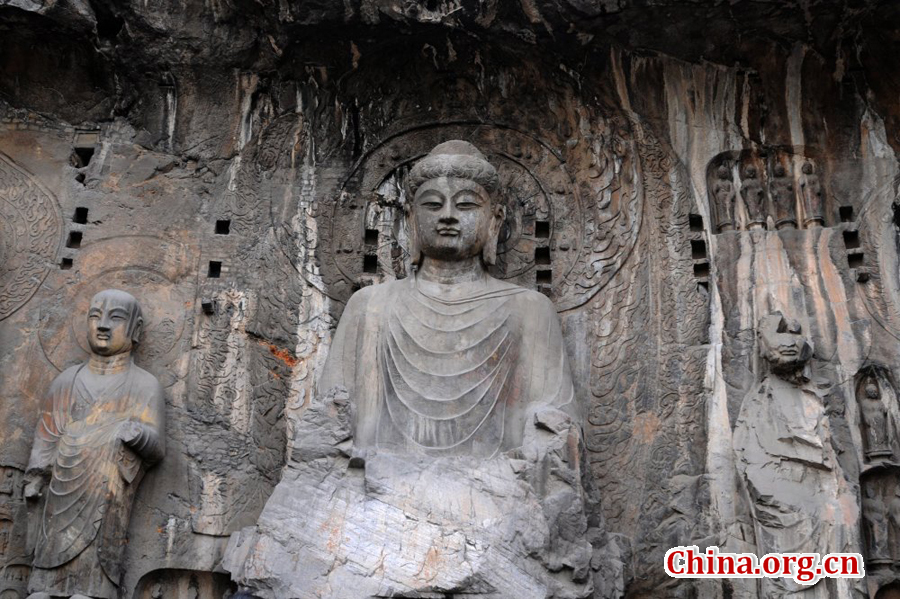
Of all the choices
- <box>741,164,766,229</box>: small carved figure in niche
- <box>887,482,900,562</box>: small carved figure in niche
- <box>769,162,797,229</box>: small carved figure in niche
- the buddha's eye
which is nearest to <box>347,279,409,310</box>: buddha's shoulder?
the buddha's eye

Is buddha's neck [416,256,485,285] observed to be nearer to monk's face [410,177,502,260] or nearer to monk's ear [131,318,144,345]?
monk's face [410,177,502,260]

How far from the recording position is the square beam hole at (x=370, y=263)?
909 centimetres

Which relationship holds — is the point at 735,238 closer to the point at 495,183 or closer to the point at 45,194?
the point at 495,183

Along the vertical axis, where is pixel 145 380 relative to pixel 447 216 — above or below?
below

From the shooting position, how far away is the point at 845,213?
869 centimetres

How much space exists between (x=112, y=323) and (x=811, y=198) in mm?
5037

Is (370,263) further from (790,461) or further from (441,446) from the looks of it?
(790,461)

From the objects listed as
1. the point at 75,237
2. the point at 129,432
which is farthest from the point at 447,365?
the point at 75,237

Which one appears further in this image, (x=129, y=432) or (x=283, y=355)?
(x=283, y=355)

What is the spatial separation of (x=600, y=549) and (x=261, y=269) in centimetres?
342

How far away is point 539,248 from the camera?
9.11m

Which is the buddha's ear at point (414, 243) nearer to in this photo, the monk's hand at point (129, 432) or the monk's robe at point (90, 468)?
→ the monk's robe at point (90, 468)

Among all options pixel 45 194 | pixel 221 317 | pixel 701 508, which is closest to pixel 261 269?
pixel 221 317

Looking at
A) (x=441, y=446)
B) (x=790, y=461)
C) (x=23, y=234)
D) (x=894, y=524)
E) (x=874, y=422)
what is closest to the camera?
(x=441, y=446)
